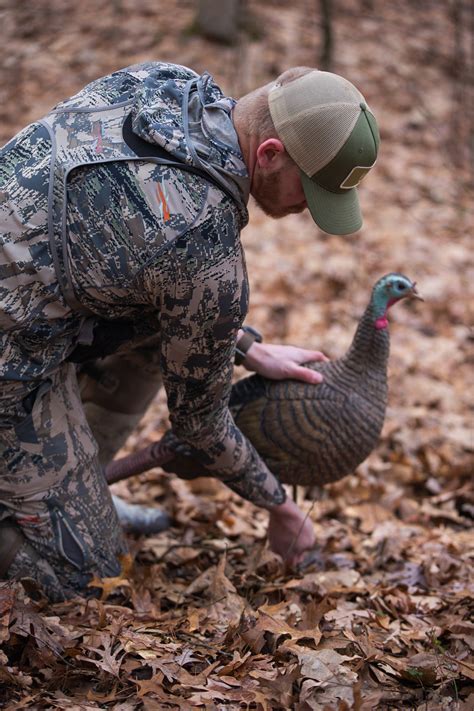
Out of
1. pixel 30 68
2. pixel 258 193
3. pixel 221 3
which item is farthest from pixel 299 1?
pixel 258 193

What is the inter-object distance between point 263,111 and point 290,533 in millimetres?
1768

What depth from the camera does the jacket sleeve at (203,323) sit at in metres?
2.62

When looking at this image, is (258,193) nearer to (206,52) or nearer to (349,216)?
(349,216)

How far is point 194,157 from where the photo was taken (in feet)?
8.52

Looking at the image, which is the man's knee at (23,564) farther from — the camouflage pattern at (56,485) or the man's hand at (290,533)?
the man's hand at (290,533)

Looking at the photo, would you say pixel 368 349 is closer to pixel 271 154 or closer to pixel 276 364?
pixel 276 364

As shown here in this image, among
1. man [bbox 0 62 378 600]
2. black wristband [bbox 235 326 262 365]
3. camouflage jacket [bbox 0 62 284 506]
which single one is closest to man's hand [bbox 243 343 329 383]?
black wristband [bbox 235 326 262 365]

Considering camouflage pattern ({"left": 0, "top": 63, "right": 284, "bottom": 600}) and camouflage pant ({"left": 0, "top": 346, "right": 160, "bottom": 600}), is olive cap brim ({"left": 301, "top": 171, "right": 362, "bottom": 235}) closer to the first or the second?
camouflage pattern ({"left": 0, "top": 63, "right": 284, "bottom": 600})

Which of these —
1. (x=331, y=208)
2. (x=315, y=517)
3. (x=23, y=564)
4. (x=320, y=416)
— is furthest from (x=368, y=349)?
(x=23, y=564)

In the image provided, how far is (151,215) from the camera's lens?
259 centimetres

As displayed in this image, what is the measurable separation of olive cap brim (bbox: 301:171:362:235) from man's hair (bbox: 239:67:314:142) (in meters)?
0.17

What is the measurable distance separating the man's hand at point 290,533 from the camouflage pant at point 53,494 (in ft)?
2.18

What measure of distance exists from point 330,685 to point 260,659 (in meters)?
0.27

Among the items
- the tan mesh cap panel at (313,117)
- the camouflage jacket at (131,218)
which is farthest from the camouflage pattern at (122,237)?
the tan mesh cap panel at (313,117)
